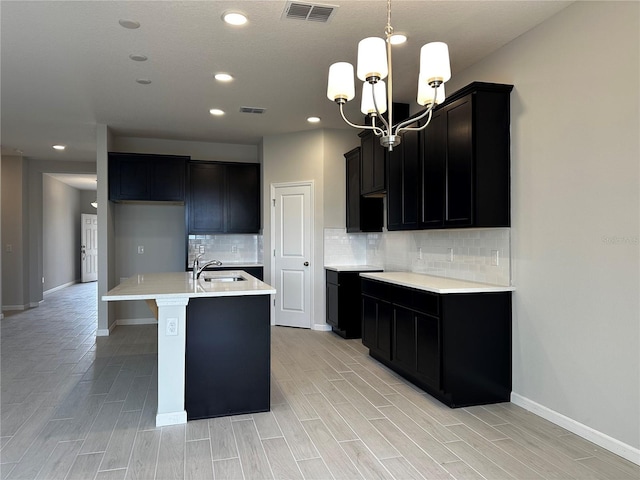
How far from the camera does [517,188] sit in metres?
3.41

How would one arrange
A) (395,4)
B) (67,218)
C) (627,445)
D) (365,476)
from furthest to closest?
(67,218), (395,4), (627,445), (365,476)

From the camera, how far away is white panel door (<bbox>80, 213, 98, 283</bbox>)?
13.3 meters

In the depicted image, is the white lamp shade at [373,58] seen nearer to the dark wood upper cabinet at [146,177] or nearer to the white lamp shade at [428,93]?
the white lamp shade at [428,93]

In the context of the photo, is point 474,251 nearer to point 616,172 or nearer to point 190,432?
point 616,172

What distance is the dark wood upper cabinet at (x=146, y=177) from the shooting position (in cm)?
625

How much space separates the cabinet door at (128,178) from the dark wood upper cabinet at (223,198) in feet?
2.08

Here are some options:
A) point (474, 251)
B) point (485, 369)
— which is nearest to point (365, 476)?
point (485, 369)

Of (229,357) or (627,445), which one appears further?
(229,357)

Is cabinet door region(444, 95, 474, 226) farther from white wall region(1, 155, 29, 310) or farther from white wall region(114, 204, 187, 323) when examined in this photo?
white wall region(1, 155, 29, 310)

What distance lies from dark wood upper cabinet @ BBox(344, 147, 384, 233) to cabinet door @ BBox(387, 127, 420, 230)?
1040mm

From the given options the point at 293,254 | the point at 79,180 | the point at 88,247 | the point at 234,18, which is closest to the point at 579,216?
the point at 234,18

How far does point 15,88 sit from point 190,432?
3.94 m

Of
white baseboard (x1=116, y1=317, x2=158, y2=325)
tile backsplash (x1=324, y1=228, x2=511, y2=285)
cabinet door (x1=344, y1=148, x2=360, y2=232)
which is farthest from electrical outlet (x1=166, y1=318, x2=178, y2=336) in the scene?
white baseboard (x1=116, y1=317, x2=158, y2=325)

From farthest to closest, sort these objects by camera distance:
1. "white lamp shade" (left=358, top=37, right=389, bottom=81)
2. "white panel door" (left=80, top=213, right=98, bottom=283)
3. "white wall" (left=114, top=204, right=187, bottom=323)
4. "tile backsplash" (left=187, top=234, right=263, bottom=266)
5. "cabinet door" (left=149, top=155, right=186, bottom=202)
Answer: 1. "white panel door" (left=80, top=213, right=98, bottom=283)
2. "tile backsplash" (left=187, top=234, right=263, bottom=266)
3. "white wall" (left=114, top=204, right=187, bottom=323)
4. "cabinet door" (left=149, top=155, right=186, bottom=202)
5. "white lamp shade" (left=358, top=37, right=389, bottom=81)
